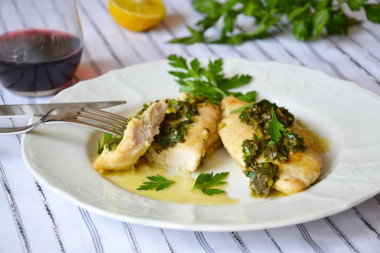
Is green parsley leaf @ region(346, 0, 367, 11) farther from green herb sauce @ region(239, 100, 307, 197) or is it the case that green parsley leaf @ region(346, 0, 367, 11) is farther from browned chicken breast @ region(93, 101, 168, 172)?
browned chicken breast @ region(93, 101, 168, 172)

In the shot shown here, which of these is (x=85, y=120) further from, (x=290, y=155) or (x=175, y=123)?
(x=290, y=155)

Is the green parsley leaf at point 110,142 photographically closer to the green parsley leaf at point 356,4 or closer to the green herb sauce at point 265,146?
the green herb sauce at point 265,146

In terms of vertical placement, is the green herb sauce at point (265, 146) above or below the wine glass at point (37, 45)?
above

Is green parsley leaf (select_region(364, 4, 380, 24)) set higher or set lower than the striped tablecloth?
higher

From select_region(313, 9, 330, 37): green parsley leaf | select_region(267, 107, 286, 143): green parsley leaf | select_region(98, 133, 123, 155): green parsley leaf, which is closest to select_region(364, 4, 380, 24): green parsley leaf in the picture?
select_region(313, 9, 330, 37): green parsley leaf

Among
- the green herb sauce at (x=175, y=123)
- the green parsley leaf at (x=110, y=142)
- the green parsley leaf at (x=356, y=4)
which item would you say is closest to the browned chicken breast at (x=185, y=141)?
the green herb sauce at (x=175, y=123)

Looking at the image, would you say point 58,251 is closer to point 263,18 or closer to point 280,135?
point 280,135

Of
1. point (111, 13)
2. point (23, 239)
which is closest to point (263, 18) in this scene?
point (111, 13)
